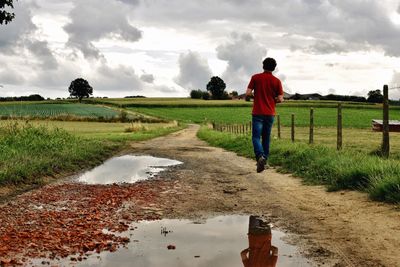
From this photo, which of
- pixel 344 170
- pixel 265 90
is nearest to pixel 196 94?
pixel 265 90

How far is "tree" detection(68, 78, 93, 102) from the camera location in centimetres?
14275

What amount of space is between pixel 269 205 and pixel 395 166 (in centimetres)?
304

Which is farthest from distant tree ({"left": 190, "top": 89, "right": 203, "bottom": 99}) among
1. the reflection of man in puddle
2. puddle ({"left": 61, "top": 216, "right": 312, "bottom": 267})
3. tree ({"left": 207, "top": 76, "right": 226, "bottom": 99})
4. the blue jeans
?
the reflection of man in puddle

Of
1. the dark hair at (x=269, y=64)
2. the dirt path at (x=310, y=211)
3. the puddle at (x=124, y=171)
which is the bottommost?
the puddle at (x=124, y=171)

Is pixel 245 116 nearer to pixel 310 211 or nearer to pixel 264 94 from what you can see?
pixel 264 94

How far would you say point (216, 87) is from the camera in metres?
167

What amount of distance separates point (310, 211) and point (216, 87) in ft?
525

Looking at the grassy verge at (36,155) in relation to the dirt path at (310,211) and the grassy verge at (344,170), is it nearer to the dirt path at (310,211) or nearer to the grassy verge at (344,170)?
the dirt path at (310,211)

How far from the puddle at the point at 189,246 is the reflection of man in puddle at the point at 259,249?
0.20 feet

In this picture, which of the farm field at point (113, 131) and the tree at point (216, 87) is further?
the tree at point (216, 87)

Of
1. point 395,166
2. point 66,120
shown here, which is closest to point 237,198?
point 395,166

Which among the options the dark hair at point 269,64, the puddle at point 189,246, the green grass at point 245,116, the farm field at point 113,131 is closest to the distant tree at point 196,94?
the green grass at point 245,116

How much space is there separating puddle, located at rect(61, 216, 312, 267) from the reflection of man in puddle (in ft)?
0.20

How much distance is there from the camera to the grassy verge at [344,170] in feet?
26.5
